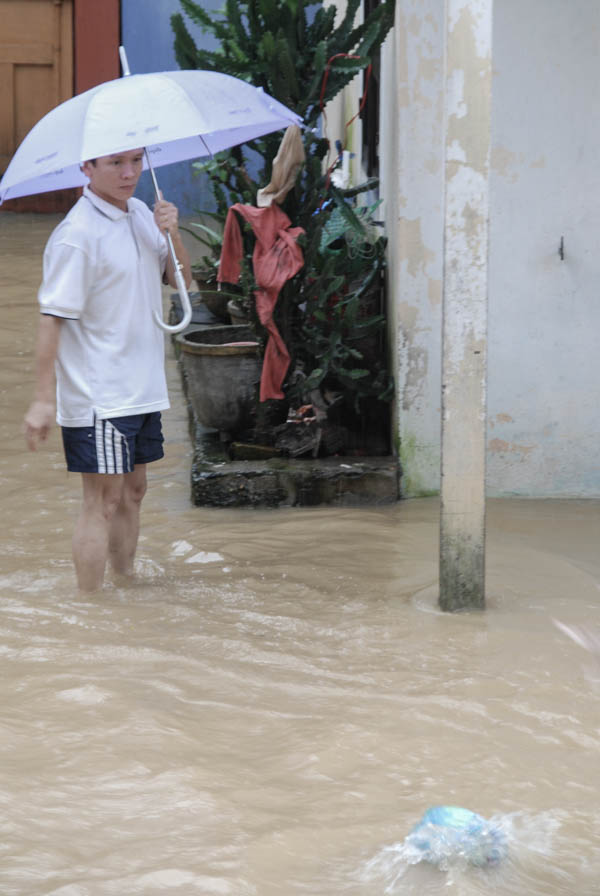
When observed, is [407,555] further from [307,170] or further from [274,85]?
[274,85]

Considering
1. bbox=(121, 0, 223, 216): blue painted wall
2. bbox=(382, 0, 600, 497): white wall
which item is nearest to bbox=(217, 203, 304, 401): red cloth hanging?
bbox=(382, 0, 600, 497): white wall

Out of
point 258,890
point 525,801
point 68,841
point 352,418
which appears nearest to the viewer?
point 258,890

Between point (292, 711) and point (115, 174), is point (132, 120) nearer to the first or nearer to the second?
point (115, 174)

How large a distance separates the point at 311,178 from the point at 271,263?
49 centimetres

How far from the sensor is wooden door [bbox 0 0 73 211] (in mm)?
13898

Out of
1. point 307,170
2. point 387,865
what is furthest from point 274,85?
point 387,865

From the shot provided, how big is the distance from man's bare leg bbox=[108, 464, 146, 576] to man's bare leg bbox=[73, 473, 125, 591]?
125mm

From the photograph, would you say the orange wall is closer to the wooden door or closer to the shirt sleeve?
the wooden door

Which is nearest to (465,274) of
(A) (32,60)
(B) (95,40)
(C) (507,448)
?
(C) (507,448)

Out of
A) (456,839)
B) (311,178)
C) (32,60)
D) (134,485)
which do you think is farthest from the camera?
(32,60)

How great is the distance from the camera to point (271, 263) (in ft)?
18.2

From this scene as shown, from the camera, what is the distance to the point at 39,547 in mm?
5004

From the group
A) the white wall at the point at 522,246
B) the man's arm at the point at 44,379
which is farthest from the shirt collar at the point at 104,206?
the white wall at the point at 522,246

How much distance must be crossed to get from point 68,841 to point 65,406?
1.76m
